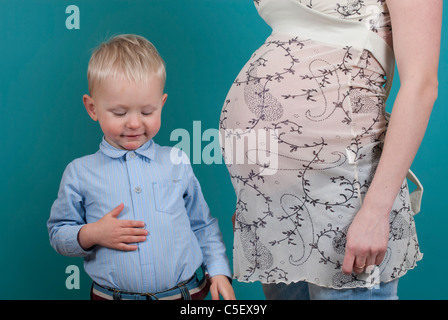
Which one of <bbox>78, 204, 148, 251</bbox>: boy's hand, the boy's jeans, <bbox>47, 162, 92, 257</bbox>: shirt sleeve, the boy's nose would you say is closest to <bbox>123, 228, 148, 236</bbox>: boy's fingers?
<bbox>78, 204, 148, 251</bbox>: boy's hand

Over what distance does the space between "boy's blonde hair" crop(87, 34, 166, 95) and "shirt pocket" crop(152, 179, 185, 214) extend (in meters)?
0.21

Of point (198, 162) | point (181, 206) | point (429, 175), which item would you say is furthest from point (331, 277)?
point (429, 175)

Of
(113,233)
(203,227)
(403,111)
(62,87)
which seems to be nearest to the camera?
(403,111)

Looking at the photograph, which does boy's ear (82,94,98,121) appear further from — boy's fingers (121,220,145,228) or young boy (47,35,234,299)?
boy's fingers (121,220,145,228)

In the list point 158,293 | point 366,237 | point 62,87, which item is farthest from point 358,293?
point 62,87

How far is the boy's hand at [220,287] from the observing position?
1090mm

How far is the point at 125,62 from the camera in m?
1.06

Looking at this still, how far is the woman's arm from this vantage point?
77 cm

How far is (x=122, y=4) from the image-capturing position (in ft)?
4.90

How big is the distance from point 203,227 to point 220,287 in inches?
5.3

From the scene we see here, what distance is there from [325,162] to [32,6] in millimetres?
1018

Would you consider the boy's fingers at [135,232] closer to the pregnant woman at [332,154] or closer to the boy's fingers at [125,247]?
the boy's fingers at [125,247]

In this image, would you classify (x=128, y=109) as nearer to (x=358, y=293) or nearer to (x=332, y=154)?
(x=332, y=154)
